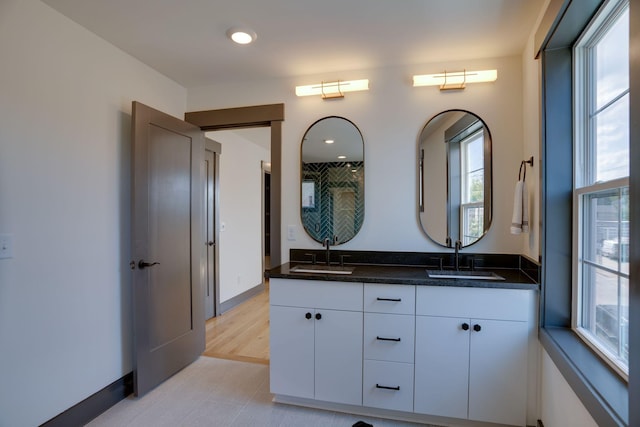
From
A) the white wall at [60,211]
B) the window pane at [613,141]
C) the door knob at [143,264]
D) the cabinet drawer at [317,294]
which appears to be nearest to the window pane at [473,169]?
the window pane at [613,141]

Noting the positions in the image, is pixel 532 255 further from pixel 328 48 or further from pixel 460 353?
pixel 328 48

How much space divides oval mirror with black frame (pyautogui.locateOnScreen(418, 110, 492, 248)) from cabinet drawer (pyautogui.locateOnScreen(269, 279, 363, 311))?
0.79m

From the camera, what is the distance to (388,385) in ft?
6.37

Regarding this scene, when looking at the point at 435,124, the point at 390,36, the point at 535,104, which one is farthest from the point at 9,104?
the point at 535,104

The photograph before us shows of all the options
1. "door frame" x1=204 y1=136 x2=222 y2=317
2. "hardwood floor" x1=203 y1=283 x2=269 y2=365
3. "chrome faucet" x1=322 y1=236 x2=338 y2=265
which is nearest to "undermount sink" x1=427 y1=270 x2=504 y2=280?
"chrome faucet" x1=322 y1=236 x2=338 y2=265

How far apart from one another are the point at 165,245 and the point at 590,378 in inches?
99.9

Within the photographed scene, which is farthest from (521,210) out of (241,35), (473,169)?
(241,35)

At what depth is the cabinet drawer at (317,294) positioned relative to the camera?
6.56 feet

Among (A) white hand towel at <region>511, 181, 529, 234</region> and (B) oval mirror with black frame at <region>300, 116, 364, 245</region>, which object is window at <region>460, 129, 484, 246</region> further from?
(B) oval mirror with black frame at <region>300, 116, 364, 245</region>

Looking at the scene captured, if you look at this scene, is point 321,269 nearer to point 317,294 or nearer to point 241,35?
point 317,294

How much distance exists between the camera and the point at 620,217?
1244 mm

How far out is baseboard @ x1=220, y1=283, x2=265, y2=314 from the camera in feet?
13.4

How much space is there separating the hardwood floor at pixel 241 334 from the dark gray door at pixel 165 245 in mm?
294

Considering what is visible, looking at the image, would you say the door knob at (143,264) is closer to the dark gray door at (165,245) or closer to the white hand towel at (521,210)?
the dark gray door at (165,245)
